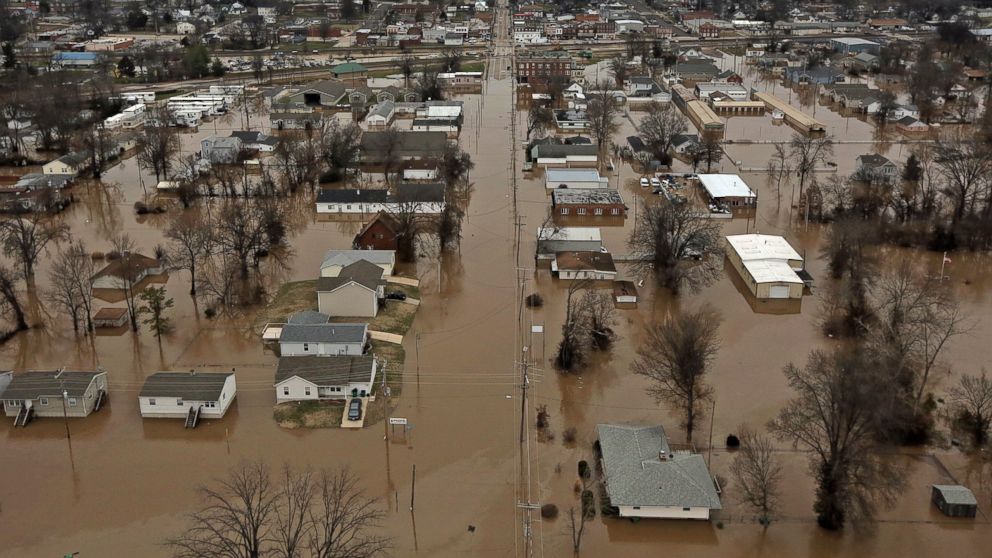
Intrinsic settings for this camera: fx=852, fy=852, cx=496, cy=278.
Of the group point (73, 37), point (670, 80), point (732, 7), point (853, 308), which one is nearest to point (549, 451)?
point (853, 308)

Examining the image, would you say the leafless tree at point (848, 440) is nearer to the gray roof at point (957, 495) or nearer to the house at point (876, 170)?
the gray roof at point (957, 495)

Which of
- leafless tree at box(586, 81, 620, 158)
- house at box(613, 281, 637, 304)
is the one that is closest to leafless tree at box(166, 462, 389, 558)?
house at box(613, 281, 637, 304)

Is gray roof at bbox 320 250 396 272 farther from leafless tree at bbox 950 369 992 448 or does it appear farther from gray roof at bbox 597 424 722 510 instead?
leafless tree at bbox 950 369 992 448

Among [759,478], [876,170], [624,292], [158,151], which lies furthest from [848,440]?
[158,151]

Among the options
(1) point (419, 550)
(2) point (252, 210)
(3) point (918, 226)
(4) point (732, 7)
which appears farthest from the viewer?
(4) point (732, 7)

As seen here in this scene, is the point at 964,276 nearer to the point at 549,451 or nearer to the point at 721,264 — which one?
the point at 721,264

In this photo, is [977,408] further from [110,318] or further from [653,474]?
[110,318]

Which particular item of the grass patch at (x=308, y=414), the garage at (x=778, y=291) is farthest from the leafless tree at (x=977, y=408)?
the grass patch at (x=308, y=414)
